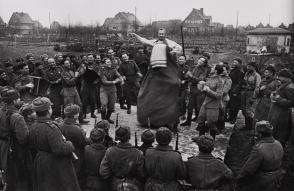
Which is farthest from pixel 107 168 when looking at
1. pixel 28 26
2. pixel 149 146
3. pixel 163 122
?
pixel 28 26

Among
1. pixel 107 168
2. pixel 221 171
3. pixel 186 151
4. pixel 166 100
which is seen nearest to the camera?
pixel 221 171

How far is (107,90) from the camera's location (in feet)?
28.7

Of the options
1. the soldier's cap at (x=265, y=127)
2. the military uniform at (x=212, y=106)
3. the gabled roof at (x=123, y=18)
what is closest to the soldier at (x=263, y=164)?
the soldier's cap at (x=265, y=127)

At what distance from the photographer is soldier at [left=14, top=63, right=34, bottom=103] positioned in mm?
7977

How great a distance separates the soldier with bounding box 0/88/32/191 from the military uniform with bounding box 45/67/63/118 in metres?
3.40

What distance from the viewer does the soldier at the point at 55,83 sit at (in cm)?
872

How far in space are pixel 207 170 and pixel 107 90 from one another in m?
4.93

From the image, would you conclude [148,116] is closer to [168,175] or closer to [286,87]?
[286,87]

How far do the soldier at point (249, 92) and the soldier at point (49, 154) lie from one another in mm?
5828

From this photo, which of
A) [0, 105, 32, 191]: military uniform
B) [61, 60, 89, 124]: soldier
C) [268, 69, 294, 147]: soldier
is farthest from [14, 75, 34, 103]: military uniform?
[268, 69, 294, 147]: soldier

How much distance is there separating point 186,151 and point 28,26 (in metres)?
86.1

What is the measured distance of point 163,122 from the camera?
25.5 ft

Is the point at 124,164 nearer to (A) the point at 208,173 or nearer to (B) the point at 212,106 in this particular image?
(A) the point at 208,173

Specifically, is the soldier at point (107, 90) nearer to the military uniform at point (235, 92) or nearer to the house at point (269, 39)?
the military uniform at point (235, 92)
